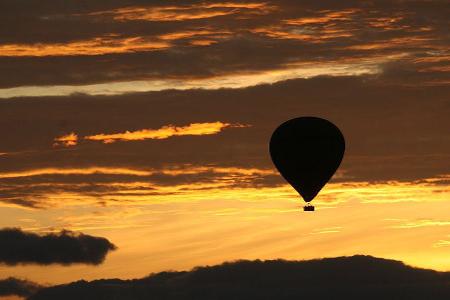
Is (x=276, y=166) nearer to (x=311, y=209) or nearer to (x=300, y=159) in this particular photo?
(x=300, y=159)

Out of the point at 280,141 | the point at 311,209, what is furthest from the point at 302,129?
the point at 311,209

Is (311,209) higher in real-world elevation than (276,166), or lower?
lower

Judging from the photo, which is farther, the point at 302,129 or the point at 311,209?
the point at 302,129

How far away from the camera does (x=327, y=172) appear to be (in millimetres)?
101938

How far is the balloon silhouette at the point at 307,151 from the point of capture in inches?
3964

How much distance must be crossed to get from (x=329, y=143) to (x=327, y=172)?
2.69 m

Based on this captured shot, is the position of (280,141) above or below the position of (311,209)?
above

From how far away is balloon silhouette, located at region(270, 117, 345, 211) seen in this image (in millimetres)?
100688

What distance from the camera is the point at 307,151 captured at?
3984 inches

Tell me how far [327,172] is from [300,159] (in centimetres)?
243

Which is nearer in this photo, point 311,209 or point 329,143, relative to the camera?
point 311,209

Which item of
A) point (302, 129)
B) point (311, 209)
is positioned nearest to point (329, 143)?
point (302, 129)

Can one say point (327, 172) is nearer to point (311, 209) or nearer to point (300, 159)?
point (300, 159)

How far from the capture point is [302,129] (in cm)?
10138
